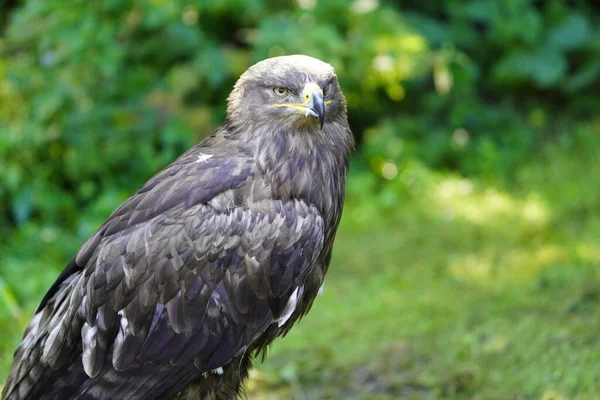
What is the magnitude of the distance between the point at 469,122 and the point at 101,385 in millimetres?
4723

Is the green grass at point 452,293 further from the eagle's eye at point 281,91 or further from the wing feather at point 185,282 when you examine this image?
the eagle's eye at point 281,91

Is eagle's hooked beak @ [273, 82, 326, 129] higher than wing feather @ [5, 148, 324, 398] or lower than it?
higher

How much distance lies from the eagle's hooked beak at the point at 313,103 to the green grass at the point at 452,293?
171cm

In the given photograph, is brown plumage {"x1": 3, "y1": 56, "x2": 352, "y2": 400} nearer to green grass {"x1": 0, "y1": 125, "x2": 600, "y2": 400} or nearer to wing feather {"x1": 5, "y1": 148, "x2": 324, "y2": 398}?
wing feather {"x1": 5, "y1": 148, "x2": 324, "y2": 398}

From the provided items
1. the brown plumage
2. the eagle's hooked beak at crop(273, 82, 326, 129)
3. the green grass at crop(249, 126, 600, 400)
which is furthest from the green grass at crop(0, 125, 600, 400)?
the eagle's hooked beak at crop(273, 82, 326, 129)

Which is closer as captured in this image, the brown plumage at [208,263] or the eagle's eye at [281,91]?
the brown plumage at [208,263]

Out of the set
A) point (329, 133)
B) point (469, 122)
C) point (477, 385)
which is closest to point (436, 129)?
point (469, 122)

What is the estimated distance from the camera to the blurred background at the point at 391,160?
4.72m

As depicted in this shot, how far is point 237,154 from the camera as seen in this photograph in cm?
343

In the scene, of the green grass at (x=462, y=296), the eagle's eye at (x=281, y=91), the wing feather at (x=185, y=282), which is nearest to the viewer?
the wing feather at (x=185, y=282)

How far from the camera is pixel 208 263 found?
3260mm

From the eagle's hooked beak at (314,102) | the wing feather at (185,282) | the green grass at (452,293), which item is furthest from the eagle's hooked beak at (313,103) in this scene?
the green grass at (452,293)

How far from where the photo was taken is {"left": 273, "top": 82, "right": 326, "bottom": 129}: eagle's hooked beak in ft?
10.8

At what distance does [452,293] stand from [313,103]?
2438mm
